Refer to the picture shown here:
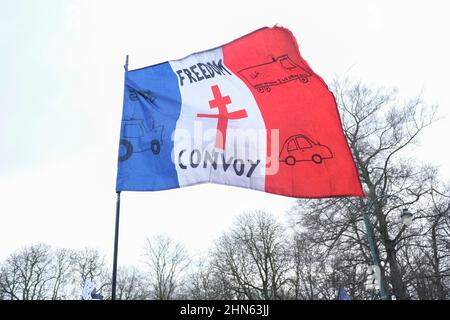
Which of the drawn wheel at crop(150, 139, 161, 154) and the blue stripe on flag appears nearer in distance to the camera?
the blue stripe on flag

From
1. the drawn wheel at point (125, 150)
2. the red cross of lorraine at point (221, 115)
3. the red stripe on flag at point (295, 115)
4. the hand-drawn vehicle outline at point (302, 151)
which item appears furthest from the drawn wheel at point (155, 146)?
the hand-drawn vehicle outline at point (302, 151)

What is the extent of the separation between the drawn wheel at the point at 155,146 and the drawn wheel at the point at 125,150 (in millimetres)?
316

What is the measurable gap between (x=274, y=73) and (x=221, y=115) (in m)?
1.16

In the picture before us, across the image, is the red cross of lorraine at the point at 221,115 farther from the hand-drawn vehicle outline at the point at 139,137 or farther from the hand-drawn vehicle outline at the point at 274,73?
the hand-drawn vehicle outline at the point at 139,137

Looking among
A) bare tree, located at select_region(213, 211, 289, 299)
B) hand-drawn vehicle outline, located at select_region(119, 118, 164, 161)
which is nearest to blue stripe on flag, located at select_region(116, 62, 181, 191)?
hand-drawn vehicle outline, located at select_region(119, 118, 164, 161)

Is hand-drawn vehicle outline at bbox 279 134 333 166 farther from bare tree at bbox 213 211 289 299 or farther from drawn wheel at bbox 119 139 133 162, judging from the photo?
bare tree at bbox 213 211 289 299

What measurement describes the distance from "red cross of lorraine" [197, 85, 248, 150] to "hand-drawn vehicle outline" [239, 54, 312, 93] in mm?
513

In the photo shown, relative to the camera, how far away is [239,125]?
6977mm

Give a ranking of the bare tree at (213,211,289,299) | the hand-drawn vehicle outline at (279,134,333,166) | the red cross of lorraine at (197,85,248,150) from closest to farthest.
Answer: the hand-drawn vehicle outline at (279,134,333,166)
the red cross of lorraine at (197,85,248,150)
the bare tree at (213,211,289,299)

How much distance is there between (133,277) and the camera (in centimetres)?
6019

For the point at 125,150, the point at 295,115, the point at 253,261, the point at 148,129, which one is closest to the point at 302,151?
the point at 295,115

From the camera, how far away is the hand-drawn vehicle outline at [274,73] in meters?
7.16

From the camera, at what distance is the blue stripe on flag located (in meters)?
6.45

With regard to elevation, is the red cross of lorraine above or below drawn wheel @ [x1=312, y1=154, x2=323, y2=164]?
above
